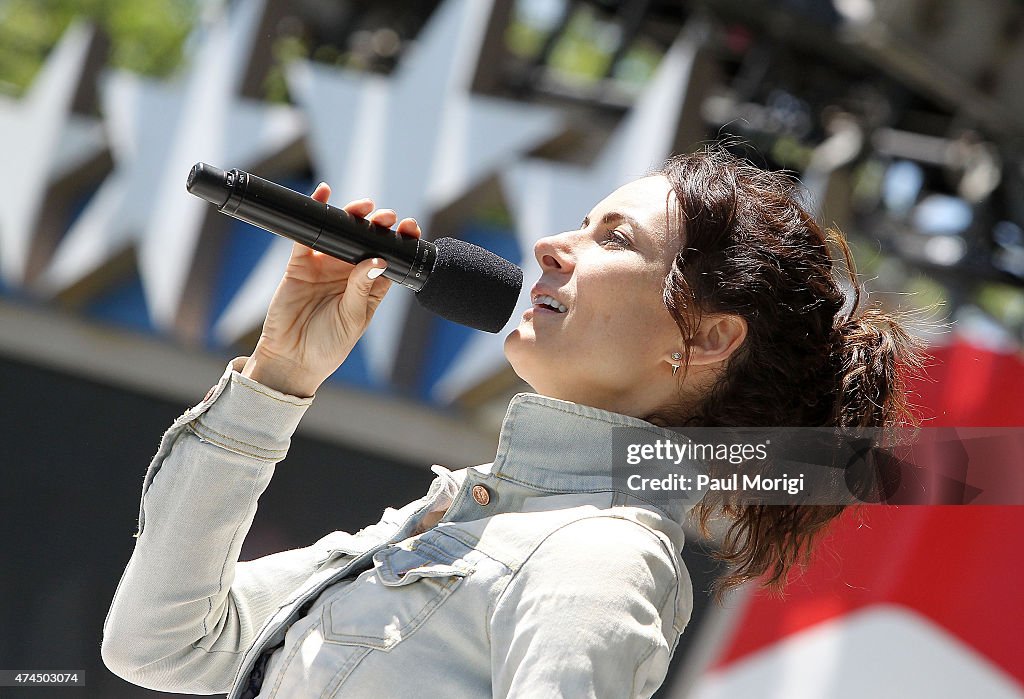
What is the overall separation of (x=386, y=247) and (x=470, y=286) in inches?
3.8

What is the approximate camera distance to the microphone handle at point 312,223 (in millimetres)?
1010

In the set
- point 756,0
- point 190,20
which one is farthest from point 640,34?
point 190,20

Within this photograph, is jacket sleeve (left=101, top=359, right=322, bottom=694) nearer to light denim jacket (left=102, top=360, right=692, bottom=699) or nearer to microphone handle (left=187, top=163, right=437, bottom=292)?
light denim jacket (left=102, top=360, right=692, bottom=699)

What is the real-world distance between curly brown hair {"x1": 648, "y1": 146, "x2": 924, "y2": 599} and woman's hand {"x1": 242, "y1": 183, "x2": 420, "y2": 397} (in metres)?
0.27

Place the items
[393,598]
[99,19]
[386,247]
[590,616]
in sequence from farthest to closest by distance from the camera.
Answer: [99,19] < [386,247] < [393,598] < [590,616]

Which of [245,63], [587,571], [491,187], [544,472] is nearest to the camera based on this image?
[587,571]

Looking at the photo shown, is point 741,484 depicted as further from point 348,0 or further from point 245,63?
point 348,0

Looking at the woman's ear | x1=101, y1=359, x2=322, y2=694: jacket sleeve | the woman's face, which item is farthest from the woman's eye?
→ x1=101, y1=359, x2=322, y2=694: jacket sleeve

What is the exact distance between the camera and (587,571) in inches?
33.8

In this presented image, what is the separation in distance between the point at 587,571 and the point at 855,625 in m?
1.53

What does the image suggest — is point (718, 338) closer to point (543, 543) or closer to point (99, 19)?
point (543, 543)

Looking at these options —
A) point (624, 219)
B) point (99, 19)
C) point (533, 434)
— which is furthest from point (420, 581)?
point (99, 19)

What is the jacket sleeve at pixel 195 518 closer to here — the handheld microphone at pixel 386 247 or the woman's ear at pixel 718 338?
the handheld microphone at pixel 386 247

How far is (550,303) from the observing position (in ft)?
3.50
